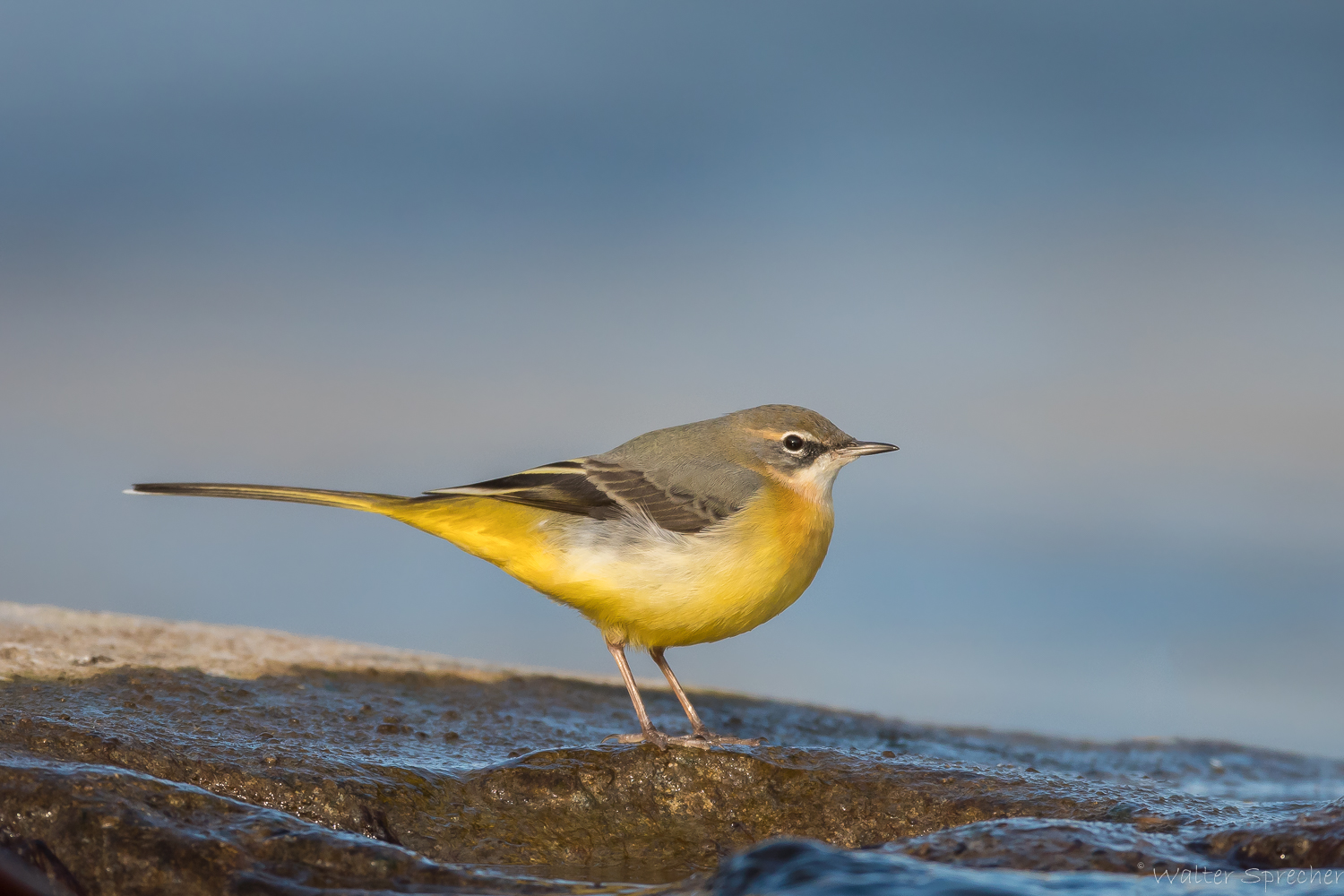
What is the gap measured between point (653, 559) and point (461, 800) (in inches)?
76.4

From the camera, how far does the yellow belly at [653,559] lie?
20.8 ft

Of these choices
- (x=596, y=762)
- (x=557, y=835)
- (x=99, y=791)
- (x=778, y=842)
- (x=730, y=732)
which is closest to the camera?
(x=778, y=842)

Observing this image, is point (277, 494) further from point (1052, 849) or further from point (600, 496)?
point (1052, 849)

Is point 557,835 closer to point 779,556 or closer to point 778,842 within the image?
point 778,842

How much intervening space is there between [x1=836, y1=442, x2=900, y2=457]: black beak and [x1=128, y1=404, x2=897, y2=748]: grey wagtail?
0.01 metres

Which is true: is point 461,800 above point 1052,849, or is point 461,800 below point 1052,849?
below

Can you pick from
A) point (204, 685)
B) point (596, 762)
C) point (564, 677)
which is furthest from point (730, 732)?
point (204, 685)

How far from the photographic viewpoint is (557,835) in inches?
187

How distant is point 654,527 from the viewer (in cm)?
661

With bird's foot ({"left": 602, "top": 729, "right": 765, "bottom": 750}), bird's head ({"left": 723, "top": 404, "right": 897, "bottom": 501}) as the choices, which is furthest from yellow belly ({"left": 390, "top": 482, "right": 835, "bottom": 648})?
bird's foot ({"left": 602, "top": 729, "right": 765, "bottom": 750})

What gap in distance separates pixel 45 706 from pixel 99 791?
170cm

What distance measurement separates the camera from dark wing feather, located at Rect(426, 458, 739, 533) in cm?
668

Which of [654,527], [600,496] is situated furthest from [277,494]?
[654,527]

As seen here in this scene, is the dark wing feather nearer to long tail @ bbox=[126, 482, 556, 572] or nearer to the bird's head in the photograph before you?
long tail @ bbox=[126, 482, 556, 572]
